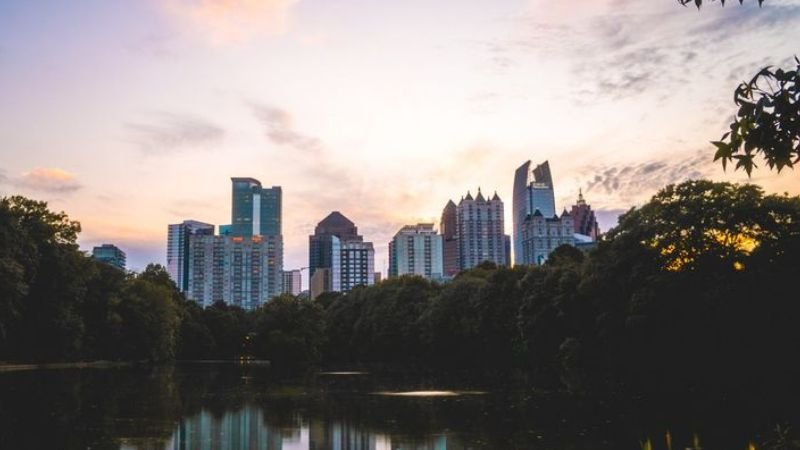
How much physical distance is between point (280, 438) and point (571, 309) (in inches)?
1831

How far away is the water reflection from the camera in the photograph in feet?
59.9

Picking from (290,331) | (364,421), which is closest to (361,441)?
(364,421)

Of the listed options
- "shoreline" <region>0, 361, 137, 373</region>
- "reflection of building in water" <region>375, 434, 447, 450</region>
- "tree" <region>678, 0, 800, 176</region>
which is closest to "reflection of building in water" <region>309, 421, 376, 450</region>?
"reflection of building in water" <region>375, 434, 447, 450</region>

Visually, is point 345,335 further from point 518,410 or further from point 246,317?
point 518,410

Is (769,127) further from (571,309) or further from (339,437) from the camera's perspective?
(571,309)

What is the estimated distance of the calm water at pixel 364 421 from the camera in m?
18.7

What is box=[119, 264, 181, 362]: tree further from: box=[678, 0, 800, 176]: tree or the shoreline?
box=[678, 0, 800, 176]: tree

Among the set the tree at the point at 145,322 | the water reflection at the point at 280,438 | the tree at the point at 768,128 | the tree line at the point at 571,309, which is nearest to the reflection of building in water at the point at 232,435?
the water reflection at the point at 280,438

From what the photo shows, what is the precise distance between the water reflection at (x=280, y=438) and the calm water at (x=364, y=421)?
29 millimetres

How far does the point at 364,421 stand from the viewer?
2394 centimetres

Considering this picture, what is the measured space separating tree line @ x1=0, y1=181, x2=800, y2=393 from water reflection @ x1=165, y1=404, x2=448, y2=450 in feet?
72.9

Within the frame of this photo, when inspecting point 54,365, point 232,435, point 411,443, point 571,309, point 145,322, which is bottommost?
point 411,443

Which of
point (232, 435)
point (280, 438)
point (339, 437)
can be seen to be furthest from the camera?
point (232, 435)

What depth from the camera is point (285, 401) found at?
107ft
